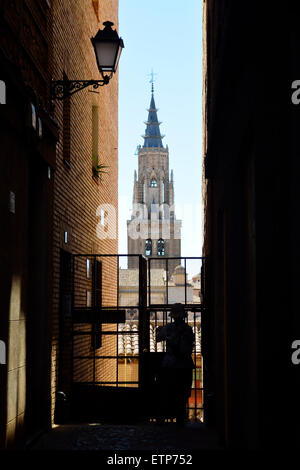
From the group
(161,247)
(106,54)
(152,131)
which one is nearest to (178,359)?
(106,54)

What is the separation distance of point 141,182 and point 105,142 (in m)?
115

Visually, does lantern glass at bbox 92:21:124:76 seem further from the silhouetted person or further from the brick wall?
the silhouetted person

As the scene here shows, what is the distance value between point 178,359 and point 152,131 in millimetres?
125285

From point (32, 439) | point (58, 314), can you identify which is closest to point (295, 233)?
point (32, 439)

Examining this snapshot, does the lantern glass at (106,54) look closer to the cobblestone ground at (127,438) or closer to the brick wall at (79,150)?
the brick wall at (79,150)

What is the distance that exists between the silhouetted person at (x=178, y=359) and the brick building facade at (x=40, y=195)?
1.55m

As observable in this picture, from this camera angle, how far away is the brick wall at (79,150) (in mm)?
9578

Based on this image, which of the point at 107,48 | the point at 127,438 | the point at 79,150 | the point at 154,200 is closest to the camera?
the point at 127,438

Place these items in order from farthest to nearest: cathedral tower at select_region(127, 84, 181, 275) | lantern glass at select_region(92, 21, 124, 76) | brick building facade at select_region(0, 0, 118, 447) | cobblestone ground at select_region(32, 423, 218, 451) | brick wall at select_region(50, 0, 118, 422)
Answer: cathedral tower at select_region(127, 84, 181, 275)
brick wall at select_region(50, 0, 118, 422)
lantern glass at select_region(92, 21, 124, 76)
cobblestone ground at select_region(32, 423, 218, 451)
brick building facade at select_region(0, 0, 118, 447)

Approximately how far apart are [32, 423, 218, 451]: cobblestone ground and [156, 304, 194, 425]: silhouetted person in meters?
0.44

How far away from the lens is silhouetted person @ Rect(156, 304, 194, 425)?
8898mm

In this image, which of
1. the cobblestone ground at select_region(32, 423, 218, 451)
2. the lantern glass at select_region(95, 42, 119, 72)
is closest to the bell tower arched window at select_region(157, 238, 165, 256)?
the lantern glass at select_region(95, 42, 119, 72)

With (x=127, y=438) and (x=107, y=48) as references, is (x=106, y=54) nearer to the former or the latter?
(x=107, y=48)

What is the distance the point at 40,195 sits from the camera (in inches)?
338
